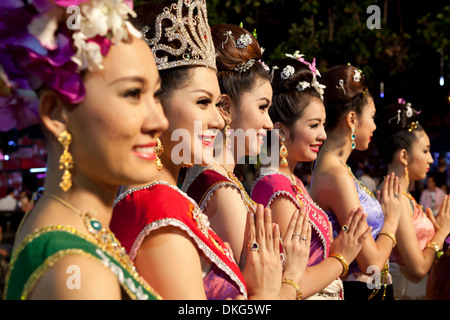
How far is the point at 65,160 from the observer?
145 centimetres

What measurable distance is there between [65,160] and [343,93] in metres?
2.71

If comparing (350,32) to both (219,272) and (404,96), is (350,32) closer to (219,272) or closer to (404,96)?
(404,96)

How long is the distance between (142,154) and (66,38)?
36 centimetres

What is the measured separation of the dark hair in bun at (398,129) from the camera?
4.73 meters

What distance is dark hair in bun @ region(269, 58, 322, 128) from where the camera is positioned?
328 centimetres

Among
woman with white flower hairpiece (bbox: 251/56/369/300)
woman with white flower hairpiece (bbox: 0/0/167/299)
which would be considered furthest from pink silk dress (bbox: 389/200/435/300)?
woman with white flower hairpiece (bbox: 0/0/167/299)

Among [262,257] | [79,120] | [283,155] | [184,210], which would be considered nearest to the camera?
[79,120]

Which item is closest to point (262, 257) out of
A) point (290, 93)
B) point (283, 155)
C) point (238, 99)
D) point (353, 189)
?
point (238, 99)

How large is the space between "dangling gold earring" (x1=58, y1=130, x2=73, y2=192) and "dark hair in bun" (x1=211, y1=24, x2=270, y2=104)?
144 centimetres

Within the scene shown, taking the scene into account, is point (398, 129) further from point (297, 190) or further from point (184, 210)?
point (184, 210)

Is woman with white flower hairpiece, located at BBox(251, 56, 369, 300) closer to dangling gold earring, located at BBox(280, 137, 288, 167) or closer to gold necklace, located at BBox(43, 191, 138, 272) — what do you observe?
dangling gold earring, located at BBox(280, 137, 288, 167)

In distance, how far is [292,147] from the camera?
10.7 feet

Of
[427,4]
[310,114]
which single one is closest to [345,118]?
[310,114]

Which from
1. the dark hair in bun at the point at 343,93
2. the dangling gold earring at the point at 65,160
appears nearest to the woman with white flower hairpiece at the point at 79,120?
the dangling gold earring at the point at 65,160
